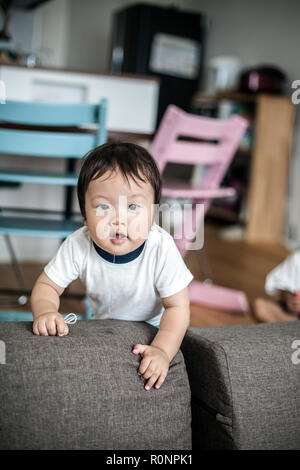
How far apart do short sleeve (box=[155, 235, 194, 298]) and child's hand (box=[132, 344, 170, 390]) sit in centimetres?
15

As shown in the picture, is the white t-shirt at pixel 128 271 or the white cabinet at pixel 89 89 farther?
the white cabinet at pixel 89 89

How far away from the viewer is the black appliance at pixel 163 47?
16.3 ft

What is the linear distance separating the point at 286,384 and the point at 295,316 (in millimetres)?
1028

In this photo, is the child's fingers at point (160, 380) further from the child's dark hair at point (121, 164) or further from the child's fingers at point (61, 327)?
the child's dark hair at point (121, 164)

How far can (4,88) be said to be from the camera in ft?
8.65

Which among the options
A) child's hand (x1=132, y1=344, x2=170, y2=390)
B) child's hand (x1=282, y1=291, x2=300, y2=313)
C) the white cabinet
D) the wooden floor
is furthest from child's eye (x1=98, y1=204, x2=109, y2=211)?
the white cabinet

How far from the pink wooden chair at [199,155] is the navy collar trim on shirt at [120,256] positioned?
984 millimetres

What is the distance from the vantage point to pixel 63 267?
3.21 feet

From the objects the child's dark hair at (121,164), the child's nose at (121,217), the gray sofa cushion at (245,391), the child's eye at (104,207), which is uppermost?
the child's dark hair at (121,164)

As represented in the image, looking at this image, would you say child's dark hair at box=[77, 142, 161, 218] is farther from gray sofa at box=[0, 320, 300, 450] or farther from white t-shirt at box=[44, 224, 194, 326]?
gray sofa at box=[0, 320, 300, 450]

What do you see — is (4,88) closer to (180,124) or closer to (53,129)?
(53,129)

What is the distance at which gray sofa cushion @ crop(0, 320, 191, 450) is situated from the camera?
28.5 inches

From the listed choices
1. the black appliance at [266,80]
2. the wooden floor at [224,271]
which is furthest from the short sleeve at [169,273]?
the black appliance at [266,80]

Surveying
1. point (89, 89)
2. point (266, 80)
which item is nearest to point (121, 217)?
point (89, 89)
